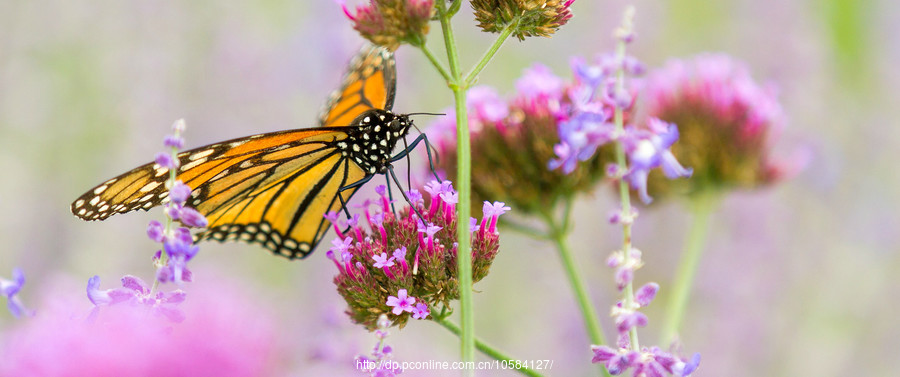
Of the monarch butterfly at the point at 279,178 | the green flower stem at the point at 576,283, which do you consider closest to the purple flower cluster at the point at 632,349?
the monarch butterfly at the point at 279,178

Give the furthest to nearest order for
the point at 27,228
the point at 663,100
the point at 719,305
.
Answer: the point at 719,305 < the point at 27,228 < the point at 663,100

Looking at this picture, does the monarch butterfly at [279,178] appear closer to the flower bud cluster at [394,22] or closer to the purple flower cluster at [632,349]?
the flower bud cluster at [394,22]

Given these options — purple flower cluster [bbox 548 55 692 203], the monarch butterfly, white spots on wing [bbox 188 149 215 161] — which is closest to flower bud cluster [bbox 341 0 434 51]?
purple flower cluster [bbox 548 55 692 203]

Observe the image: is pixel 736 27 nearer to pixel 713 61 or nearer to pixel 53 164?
pixel 713 61

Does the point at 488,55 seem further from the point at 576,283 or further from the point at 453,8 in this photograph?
the point at 576,283

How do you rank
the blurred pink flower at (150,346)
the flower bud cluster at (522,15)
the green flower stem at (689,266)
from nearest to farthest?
1. the blurred pink flower at (150,346)
2. the flower bud cluster at (522,15)
3. the green flower stem at (689,266)

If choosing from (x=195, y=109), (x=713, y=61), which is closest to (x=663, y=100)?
(x=713, y=61)
